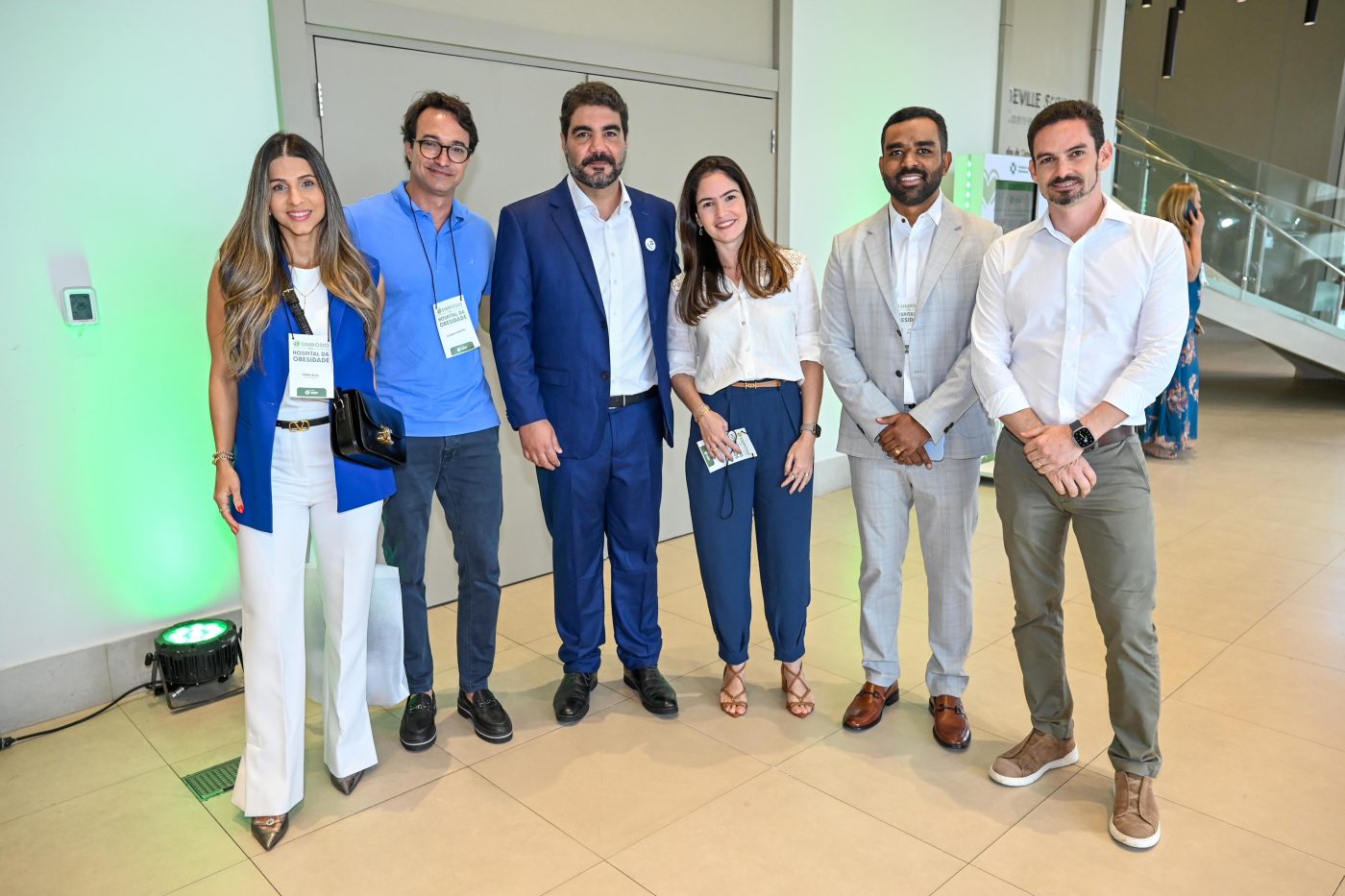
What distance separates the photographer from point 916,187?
2643mm

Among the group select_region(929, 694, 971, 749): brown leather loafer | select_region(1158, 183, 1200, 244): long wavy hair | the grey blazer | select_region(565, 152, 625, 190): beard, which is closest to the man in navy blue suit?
select_region(565, 152, 625, 190): beard

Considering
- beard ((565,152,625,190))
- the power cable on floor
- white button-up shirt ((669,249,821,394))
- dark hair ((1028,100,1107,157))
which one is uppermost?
dark hair ((1028,100,1107,157))

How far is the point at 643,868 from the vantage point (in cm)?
226

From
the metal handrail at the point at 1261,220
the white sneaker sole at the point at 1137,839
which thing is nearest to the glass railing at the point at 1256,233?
the metal handrail at the point at 1261,220

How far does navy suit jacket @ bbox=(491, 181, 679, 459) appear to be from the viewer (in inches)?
109

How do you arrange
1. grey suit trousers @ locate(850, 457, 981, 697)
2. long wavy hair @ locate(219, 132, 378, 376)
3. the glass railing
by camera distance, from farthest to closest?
1. the glass railing
2. grey suit trousers @ locate(850, 457, 981, 697)
3. long wavy hair @ locate(219, 132, 378, 376)

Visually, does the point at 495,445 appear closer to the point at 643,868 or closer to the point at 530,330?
the point at 530,330

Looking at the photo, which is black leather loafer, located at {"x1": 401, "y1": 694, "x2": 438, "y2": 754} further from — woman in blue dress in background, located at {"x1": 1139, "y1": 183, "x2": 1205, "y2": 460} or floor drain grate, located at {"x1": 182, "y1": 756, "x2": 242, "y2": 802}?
woman in blue dress in background, located at {"x1": 1139, "y1": 183, "x2": 1205, "y2": 460}

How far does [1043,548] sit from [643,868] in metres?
1.33

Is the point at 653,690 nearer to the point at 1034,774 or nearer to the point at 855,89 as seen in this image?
the point at 1034,774

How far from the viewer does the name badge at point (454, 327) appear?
2.71m

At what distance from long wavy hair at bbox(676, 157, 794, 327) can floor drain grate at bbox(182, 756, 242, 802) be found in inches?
76.4

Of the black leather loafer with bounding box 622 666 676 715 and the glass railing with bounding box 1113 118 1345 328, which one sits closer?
the black leather loafer with bounding box 622 666 676 715

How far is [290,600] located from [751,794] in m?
1.36
